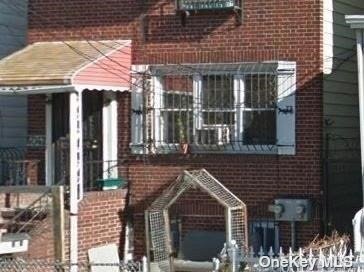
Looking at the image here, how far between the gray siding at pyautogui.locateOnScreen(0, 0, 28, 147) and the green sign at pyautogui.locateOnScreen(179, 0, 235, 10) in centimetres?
437

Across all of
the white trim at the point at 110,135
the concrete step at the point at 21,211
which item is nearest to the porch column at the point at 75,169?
the concrete step at the point at 21,211

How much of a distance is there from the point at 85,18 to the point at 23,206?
351 cm

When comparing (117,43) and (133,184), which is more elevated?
(117,43)

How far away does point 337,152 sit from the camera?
15727 millimetres

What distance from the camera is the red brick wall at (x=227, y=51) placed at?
14.8m

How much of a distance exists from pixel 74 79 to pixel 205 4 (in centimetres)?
257

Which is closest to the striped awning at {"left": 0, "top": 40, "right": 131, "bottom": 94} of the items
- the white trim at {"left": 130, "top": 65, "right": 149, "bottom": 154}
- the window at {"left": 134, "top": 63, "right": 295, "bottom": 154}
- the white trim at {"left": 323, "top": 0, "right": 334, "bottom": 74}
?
the white trim at {"left": 130, "top": 65, "right": 149, "bottom": 154}

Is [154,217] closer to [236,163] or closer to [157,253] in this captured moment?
[157,253]

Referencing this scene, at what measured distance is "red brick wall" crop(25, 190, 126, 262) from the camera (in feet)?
46.3

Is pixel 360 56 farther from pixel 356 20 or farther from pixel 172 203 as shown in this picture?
pixel 172 203

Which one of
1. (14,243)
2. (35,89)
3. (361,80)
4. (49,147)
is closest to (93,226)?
(14,243)

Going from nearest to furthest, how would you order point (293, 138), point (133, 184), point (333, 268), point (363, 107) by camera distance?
point (333, 268) → point (363, 107) → point (293, 138) → point (133, 184)

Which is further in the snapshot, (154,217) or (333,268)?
(154,217)

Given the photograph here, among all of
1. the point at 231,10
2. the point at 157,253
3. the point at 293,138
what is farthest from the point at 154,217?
the point at 231,10
